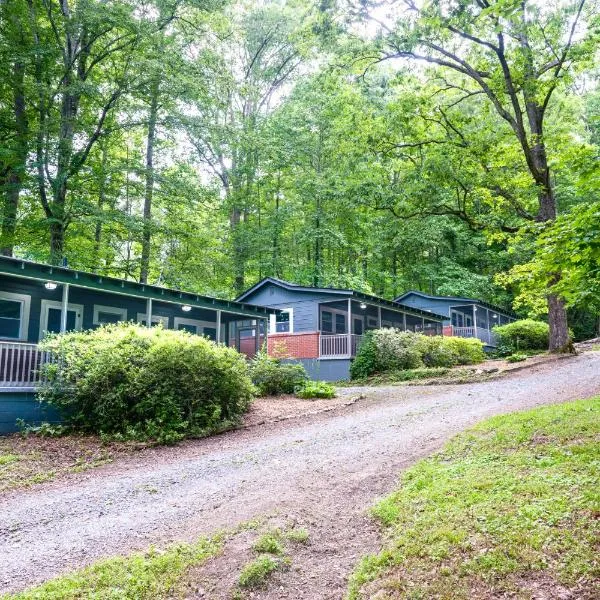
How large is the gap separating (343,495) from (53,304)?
39.9ft

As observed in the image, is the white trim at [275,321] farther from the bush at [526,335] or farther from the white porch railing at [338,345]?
the bush at [526,335]

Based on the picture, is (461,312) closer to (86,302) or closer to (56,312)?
(86,302)

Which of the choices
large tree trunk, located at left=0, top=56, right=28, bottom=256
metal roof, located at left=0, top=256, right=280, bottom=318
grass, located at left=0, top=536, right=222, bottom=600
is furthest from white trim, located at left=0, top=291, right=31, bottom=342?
grass, located at left=0, top=536, right=222, bottom=600

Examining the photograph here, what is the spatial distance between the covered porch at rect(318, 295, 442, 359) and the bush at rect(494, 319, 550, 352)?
4010 millimetres

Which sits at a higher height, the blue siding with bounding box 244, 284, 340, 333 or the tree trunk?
the tree trunk

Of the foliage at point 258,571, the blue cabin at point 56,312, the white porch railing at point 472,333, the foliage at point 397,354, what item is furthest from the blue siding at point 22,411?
the white porch railing at point 472,333

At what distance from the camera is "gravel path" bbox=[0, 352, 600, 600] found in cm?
446

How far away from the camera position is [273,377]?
1440 centimetres

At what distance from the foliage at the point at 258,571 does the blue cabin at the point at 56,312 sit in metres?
7.78

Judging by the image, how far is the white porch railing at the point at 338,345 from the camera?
2030 cm

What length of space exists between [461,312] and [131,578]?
31231 millimetres


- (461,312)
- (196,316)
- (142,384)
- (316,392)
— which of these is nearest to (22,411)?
(142,384)

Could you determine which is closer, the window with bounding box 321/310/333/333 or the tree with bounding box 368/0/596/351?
the tree with bounding box 368/0/596/351

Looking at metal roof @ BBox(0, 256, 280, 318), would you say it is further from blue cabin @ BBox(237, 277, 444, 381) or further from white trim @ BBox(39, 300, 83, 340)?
blue cabin @ BBox(237, 277, 444, 381)
